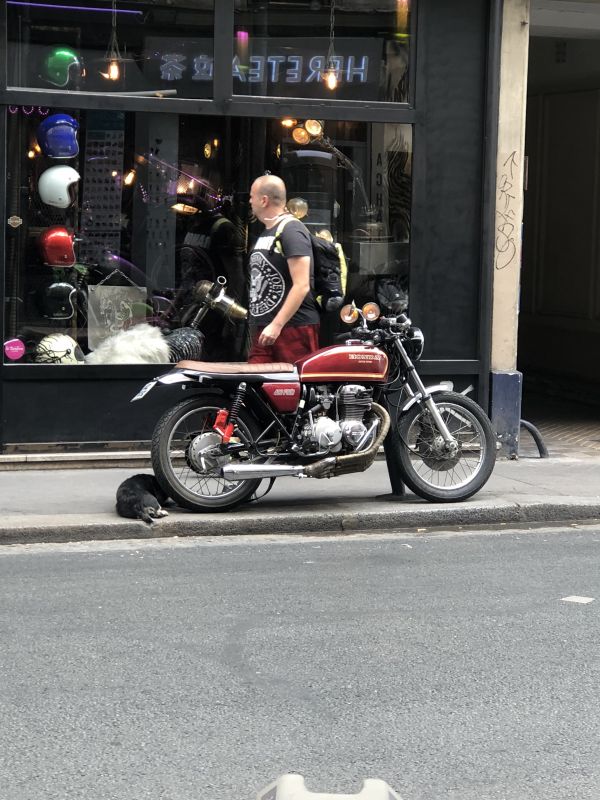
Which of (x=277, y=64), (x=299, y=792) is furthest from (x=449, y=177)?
(x=299, y=792)

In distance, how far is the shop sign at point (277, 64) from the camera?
30.9ft

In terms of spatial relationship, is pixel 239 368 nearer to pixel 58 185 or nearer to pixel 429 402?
pixel 429 402

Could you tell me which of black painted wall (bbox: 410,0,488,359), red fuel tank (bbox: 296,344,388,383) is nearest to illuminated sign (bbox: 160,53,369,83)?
black painted wall (bbox: 410,0,488,359)

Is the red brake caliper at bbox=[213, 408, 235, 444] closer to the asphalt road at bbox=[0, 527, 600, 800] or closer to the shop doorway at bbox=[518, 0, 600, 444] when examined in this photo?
the asphalt road at bbox=[0, 527, 600, 800]

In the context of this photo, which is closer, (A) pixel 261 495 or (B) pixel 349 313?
(B) pixel 349 313

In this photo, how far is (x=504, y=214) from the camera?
998 cm

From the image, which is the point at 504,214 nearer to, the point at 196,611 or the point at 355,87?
the point at 355,87

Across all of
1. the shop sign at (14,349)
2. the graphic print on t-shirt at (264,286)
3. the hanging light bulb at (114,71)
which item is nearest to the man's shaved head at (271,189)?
the graphic print on t-shirt at (264,286)

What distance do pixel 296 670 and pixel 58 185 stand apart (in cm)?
556

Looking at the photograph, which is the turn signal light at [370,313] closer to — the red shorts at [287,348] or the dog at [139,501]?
the red shorts at [287,348]

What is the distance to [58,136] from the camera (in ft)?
30.6

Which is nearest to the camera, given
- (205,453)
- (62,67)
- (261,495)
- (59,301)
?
(205,453)

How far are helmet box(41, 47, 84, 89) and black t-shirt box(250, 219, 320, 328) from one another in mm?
2271

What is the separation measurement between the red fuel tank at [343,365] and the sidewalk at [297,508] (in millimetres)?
870
